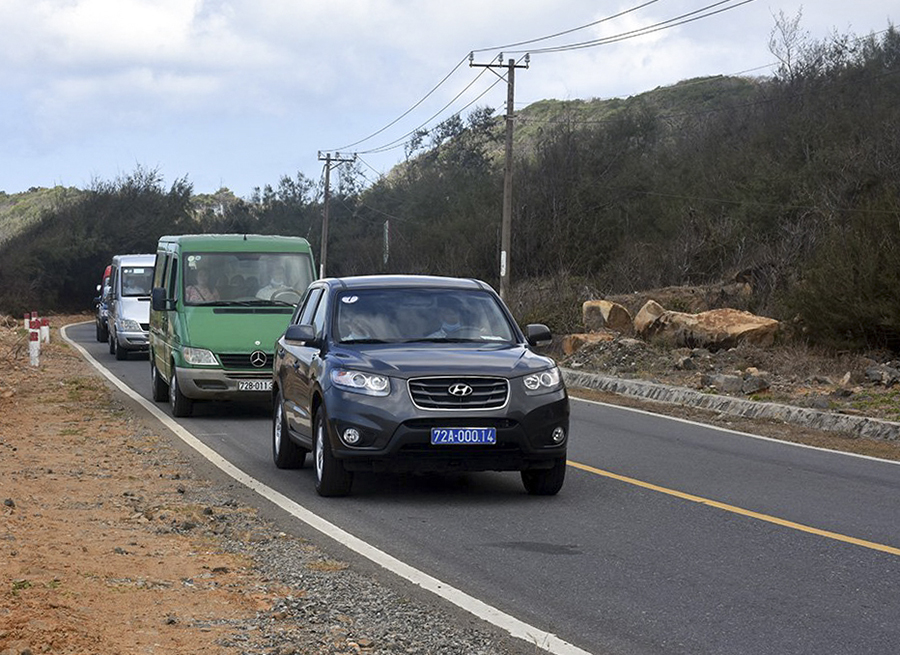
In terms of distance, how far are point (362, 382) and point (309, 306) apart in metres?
2.59

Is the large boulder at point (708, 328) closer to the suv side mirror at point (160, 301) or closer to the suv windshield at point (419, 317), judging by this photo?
the suv side mirror at point (160, 301)

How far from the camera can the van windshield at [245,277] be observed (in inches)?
711

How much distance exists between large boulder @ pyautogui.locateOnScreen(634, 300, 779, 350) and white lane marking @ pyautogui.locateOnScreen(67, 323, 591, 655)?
49.2 ft

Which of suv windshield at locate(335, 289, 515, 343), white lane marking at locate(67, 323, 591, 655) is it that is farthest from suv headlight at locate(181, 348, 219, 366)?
suv windshield at locate(335, 289, 515, 343)

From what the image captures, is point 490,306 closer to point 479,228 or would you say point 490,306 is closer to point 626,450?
point 626,450

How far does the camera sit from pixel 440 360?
34.6 ft

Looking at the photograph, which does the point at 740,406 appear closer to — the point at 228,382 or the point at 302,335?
the point at 228,382

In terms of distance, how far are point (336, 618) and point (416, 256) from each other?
213ft

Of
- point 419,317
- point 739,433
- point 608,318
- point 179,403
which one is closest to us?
point 419,317

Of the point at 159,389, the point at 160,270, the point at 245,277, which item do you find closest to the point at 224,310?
the point at 245,277

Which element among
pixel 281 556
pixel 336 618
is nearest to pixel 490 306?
pixel 281 556

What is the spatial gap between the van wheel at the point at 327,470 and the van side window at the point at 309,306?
185cm

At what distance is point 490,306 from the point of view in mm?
11953

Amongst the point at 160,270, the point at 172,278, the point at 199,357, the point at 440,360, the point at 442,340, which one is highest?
Result: the point at 160,270
